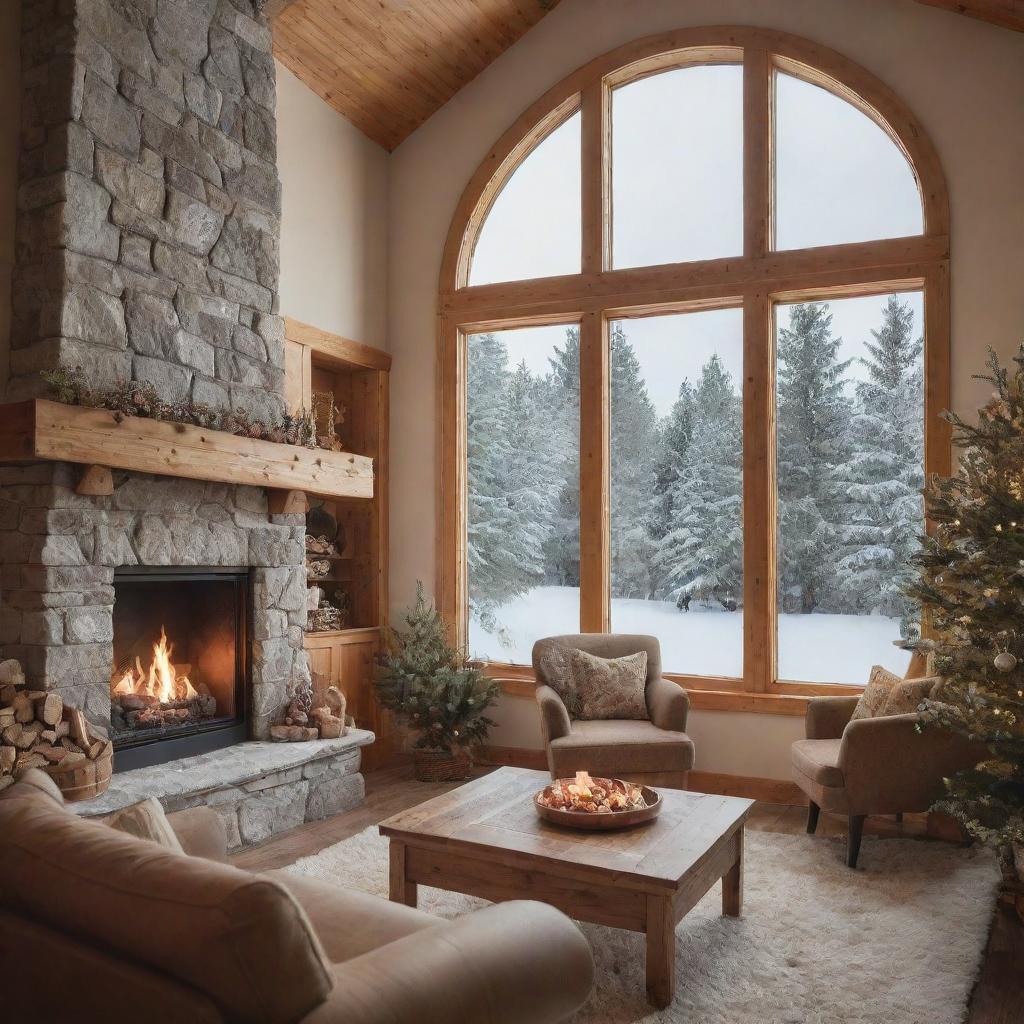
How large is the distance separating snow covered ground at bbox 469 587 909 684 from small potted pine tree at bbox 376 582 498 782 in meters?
0.51

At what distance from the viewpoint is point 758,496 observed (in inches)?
219

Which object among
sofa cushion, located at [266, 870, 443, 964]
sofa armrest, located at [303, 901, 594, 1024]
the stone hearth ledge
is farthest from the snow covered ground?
sofa armrest, located at [303, 901, 594, 1024]

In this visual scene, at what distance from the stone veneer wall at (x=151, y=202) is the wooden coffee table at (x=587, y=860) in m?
2.38

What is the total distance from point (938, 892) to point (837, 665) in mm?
1717

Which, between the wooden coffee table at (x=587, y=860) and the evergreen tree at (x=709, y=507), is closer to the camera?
the wooden coffee table at (x=587, y=860)

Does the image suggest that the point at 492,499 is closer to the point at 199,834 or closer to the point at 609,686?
the point at 609,686

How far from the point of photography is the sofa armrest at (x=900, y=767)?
408 centimetres

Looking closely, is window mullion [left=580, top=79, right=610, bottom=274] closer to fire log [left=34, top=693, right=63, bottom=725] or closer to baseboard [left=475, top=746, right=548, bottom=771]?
baseboard [left=475, top=746, right=548, bottom=771]

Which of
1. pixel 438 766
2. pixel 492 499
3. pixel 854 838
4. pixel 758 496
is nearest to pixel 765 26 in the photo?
pixel 758 496

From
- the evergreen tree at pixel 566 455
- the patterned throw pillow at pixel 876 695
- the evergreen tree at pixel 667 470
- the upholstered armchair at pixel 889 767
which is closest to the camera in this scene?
the upholstered armchair at pixel 889 767

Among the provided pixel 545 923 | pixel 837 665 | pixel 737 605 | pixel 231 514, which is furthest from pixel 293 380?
pixel 545 923

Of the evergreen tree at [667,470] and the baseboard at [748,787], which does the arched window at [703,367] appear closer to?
the evergreen tree at [667,470]

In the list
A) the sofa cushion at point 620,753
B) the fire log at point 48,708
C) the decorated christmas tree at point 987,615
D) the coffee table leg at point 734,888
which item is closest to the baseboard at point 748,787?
the sofa cushion at point 620,753

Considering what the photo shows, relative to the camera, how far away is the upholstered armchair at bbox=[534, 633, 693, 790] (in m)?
4.51
